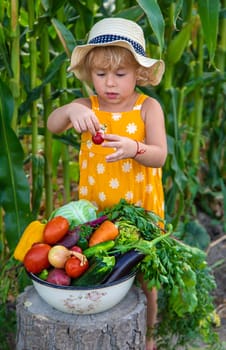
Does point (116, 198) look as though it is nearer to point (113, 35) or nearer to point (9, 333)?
point (113, 35)

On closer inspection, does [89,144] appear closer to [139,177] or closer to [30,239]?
[139,177]

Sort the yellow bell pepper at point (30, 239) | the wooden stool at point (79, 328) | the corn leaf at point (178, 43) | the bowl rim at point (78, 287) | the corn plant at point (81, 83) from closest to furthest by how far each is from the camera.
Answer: the bowl rim at point (78, 287), the wooden stool at point (79, 328), the yellow bell pepper at point (30, 239), the corn plant at point (81, 83), the corn leaf at point (178, 43)

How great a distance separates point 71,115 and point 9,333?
3.88 feet

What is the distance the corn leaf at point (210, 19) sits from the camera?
95.4 inches

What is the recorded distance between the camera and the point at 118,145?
6.68 ft

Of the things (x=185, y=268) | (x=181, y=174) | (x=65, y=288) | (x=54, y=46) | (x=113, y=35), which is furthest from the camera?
(x=54, y=46)

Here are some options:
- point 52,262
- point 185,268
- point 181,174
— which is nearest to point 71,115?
point 52,262

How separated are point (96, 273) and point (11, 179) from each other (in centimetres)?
80

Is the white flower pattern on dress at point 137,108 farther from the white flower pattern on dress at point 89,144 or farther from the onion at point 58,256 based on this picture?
the onion at point 58,256

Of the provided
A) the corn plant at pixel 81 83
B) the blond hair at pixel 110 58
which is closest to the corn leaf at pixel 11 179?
the corn plant at pixel 81 83

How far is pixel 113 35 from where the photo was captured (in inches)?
83.5

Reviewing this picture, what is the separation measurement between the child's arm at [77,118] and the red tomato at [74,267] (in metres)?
0.43

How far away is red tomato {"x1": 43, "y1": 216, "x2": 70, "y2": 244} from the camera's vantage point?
2088 mm

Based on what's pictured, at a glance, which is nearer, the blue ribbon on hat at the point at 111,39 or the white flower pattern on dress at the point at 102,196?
the blue ribbon on hat at the point at 111,39
